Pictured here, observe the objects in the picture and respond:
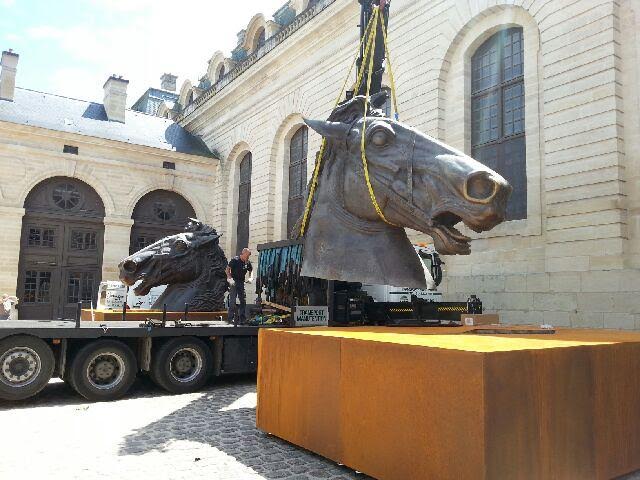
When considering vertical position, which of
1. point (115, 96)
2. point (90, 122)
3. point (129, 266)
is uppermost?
point (115, 96)

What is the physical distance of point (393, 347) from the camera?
3455 millimetres

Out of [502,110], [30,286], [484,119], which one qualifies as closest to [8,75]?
[30,286]

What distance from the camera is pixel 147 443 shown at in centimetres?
480

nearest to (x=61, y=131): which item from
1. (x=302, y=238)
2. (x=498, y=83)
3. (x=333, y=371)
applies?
(x=498, y=83)

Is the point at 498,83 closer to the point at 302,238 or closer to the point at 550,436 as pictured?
the point at 302,238

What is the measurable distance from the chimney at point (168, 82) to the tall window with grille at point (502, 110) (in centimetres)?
3819

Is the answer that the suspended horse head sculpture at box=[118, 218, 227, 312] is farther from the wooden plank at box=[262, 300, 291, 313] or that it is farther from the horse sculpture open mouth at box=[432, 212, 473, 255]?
the horse sculpture open mouth at box=[432, 212, 473, 255]

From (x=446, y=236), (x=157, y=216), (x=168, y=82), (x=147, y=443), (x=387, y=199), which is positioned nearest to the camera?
(x=446, y=236)

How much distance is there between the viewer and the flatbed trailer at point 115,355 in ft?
21.4

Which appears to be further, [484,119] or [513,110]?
[484,119]

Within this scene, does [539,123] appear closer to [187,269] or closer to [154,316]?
[187,269]

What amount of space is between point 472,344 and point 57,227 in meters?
27.7

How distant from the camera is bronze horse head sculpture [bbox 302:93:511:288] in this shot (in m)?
3.93

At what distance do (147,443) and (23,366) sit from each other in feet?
9.02
